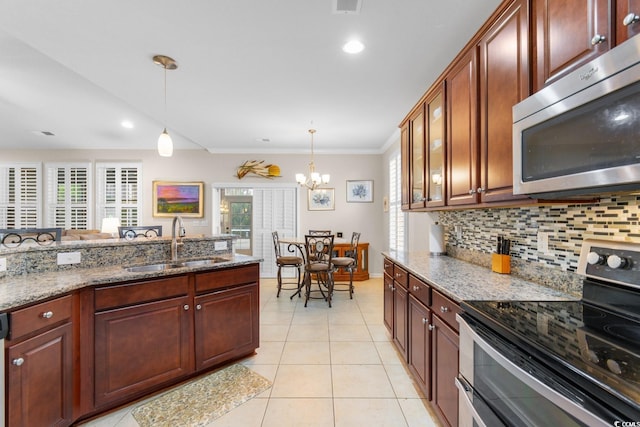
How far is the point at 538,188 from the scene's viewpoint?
45.0 inches

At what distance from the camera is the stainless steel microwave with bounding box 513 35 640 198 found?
81 cm

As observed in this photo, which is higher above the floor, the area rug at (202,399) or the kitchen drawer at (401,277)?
the kitchen drawer at (401,277)

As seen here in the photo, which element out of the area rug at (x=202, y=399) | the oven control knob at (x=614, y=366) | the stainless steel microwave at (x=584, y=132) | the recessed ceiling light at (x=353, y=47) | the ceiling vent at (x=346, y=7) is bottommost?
the area rug at (x=202, y=399)

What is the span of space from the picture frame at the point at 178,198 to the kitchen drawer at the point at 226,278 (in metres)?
3.70

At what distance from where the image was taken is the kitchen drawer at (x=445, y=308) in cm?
138

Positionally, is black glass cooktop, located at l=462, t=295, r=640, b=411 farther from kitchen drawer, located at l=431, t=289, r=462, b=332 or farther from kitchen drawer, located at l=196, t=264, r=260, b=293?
kitchen drawer, located at l=196, t=264, r=260, b=293

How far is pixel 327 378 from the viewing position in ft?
7.06

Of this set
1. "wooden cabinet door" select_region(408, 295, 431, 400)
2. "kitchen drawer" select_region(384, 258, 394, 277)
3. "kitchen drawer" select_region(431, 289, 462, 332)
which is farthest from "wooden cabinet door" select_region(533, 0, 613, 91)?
"kitchen drawer" select_region(384, 258, 394, 277)

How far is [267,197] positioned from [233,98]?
8.83 ft

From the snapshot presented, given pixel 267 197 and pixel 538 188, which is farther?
pixel 267 197

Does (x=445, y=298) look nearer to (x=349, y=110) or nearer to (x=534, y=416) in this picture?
(x=534, y=416)

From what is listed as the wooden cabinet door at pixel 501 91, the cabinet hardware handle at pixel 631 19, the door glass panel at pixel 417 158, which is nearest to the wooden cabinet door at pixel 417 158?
the door glass panel at pixel 417 158

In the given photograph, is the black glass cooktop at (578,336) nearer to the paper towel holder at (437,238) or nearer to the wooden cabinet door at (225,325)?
the paper towel holder at (437,238)

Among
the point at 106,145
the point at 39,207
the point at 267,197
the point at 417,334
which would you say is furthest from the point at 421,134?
the point at 39,207
